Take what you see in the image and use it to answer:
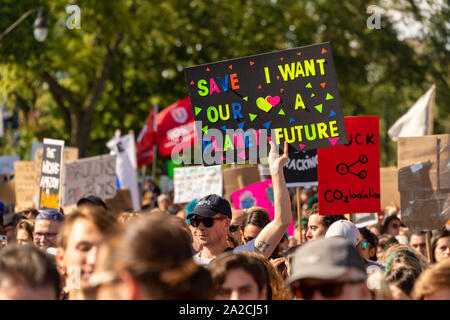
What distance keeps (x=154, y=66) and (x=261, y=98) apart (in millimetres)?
20536

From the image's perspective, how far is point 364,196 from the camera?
7.02 meters

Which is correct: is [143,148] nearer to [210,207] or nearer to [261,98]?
[261,98]

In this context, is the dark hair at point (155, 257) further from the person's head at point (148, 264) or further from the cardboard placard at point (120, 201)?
the cardboard placard at point (120, 201)

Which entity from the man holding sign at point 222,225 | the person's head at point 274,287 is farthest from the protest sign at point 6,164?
the person's head at point 274,287

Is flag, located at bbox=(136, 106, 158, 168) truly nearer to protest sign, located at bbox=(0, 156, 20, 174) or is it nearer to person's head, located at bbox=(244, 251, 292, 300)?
protest sign, located at bbox=(0, 156, 20, 174)

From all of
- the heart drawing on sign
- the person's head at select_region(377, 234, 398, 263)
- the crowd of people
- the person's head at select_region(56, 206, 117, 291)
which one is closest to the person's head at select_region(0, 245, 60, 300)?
the crowd of people

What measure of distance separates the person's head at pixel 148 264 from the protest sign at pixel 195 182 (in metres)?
9.24

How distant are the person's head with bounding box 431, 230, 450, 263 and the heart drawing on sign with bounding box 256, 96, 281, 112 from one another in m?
2.17

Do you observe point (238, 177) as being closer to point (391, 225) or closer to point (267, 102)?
point (391, 225)

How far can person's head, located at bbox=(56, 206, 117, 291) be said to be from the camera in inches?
131

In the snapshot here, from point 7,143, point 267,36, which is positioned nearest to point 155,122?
point 267,36

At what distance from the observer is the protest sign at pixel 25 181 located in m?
12.6
